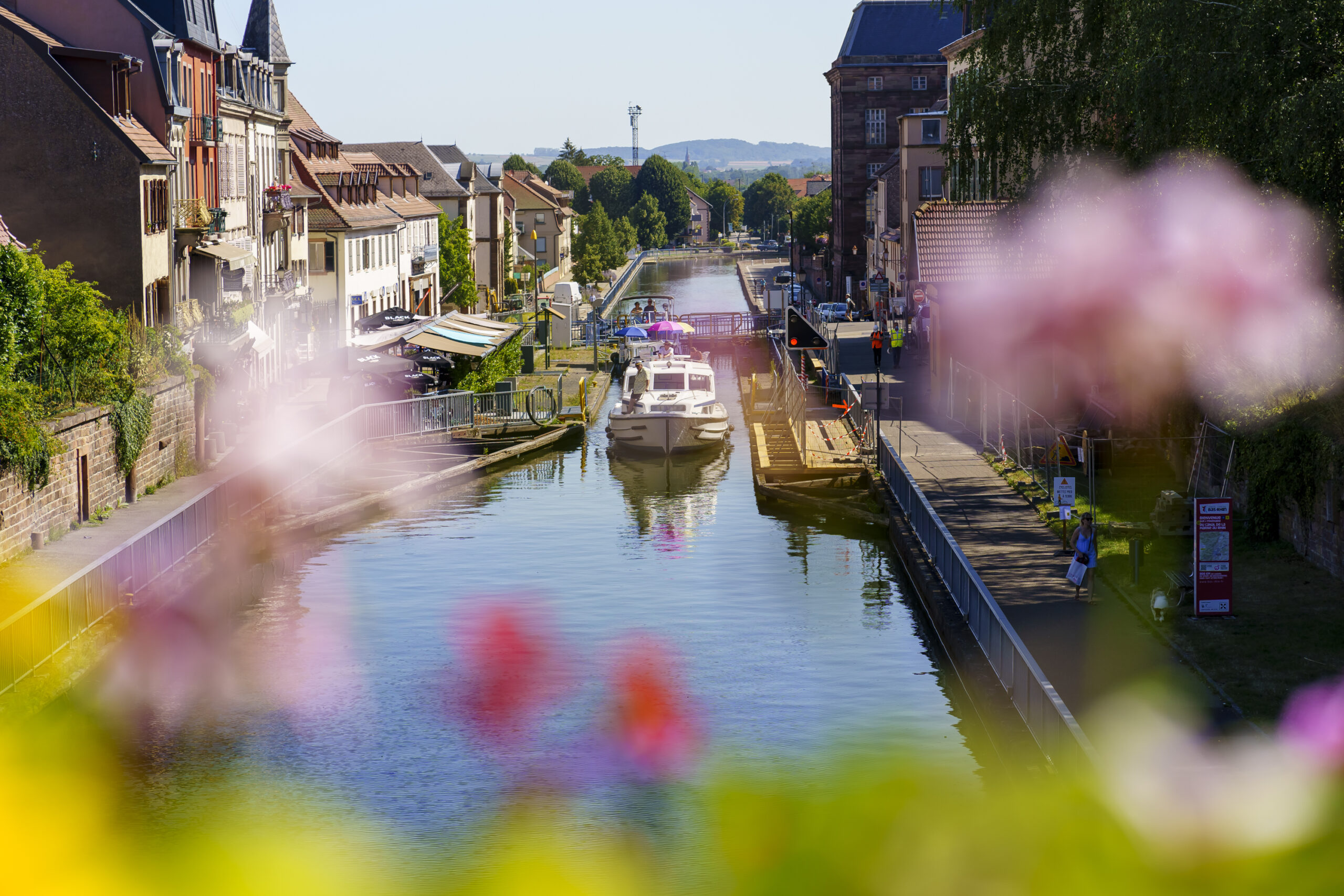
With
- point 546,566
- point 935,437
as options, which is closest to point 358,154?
point 935,437

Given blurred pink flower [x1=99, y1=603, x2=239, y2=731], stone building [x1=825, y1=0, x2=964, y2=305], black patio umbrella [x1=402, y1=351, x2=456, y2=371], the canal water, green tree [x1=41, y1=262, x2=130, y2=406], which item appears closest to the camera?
the canal water

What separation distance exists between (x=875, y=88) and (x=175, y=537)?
94218 millimetres

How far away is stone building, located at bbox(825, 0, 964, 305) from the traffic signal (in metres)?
36.5

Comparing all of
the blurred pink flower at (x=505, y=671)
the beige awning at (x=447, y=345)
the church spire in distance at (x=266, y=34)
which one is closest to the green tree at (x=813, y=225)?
the church spire in distance at (x=266, y=34)

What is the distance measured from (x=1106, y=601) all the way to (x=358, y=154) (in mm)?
71684

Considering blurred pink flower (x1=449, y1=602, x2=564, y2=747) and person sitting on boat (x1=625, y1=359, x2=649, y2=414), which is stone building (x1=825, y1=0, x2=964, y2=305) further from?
blurred pink flower (x1=449, y1=602, x2=564, y2=747)

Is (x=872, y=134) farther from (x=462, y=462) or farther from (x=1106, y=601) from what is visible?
(x=1106, y=601)

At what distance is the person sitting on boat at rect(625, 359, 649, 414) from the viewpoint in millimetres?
49906

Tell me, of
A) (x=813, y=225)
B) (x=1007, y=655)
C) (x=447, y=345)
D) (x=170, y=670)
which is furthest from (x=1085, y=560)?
(x=813, y=225)

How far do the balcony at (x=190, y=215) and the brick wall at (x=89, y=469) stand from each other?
9024mm

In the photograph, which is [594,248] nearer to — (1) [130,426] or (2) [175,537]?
(1) [130,426]

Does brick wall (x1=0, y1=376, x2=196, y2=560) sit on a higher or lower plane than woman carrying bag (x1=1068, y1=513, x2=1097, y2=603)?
higher

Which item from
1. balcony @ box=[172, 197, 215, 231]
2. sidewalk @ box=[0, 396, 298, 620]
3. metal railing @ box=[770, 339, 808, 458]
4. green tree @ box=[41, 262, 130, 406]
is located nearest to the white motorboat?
metal railing @ box=[770, 339, 808, 458]

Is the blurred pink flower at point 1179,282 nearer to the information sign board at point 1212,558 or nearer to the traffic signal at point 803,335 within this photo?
the information sign board at point 1212,558
